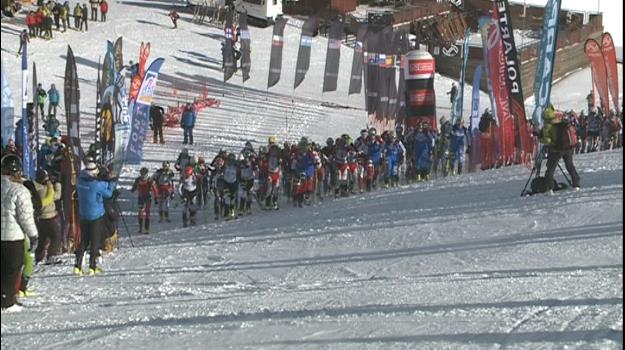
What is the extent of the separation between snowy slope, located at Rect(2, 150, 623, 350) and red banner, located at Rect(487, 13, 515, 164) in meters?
2.89

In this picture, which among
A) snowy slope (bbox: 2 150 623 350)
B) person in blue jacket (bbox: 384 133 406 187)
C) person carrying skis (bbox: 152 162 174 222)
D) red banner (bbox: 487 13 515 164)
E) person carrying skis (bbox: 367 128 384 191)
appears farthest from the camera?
person in blue jacket (bbox: 384 133 406 187)

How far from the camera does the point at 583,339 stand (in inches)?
272

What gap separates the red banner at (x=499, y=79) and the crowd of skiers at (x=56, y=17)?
66.7 ft

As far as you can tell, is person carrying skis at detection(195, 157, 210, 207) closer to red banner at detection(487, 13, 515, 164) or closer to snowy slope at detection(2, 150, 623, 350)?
snowy slope at detection(2, 150, 623, 350)

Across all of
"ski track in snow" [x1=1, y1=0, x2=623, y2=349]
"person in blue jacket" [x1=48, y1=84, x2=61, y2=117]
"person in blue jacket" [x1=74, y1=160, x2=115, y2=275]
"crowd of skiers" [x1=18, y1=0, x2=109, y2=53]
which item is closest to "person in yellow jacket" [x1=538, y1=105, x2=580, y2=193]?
"ski track in snow" [x1=1, y1=0, x2=623, y2=349]

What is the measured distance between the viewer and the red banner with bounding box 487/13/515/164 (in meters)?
18.4

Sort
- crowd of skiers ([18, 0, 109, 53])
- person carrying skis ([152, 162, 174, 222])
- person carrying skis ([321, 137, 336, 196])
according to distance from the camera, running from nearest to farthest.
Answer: person carrying skis ([152, 162, 174, 222]) → person carrying skis ([321, 137, 336, 196]) → crowd of skiers ([18, 0, 109, 53])

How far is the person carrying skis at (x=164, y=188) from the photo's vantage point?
1766cm

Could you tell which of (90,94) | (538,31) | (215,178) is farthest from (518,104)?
(538,31)

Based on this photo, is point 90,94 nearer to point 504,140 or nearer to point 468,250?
point 504,140

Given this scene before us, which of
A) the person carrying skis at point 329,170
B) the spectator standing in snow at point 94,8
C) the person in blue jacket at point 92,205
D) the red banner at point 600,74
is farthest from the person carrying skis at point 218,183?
the spectator standing in snow at point 94,8

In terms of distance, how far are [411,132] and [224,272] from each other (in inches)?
389

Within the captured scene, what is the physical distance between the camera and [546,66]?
17.3 metres

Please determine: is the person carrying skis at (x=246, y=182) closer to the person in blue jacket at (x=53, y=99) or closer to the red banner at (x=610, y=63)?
the person in blue jacket at (x=53, y=99)
